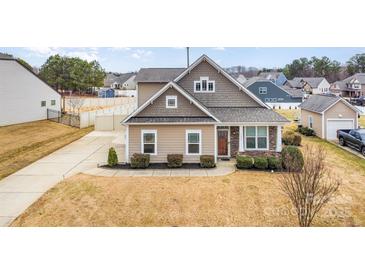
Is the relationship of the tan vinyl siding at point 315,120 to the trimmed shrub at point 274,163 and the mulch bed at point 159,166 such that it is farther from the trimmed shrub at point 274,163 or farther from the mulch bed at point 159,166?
the mulch bed at point 159,166

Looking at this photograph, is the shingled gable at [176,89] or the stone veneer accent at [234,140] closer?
the shingled gable at [176,89]

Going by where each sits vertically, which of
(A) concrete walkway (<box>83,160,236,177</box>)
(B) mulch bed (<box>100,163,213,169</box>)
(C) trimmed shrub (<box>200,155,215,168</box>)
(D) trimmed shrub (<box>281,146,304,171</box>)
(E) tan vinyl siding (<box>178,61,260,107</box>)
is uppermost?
(E) tan vinyl siding (<box>178,61,260,107</box>)

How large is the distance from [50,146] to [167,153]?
366 cm

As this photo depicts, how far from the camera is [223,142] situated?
35.1 ft

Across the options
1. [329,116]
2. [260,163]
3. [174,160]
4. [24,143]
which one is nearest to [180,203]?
[174,160]

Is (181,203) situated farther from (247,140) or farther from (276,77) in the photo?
(276,77)

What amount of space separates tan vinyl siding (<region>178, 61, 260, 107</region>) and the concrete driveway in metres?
3.38

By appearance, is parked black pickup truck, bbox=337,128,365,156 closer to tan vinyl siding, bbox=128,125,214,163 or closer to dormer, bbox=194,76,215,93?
tan vinyl siding, bbox=128,125,214,163

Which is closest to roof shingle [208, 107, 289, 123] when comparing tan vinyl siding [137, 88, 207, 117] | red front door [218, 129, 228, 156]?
red front door [218, 129, 228, 156]

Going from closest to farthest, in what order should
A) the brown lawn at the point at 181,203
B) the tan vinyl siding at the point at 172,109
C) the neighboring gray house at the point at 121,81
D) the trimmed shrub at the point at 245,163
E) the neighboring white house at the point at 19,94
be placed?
the brown lawn at the point at 181,203, the neighboring white house at the point at 19,94, the trimmed shrub at the point at 245,163, the tan vinyl siding at the point at 172,109, the neighboring gray house at the point at 121,81

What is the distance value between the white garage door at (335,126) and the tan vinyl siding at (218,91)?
3.19m

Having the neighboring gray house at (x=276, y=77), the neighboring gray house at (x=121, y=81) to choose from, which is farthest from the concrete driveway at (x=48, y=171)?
the neighboring gray house at (x=276, y=77)

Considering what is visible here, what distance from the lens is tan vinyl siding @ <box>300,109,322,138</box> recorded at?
12203mm

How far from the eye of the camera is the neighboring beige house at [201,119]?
981cm
